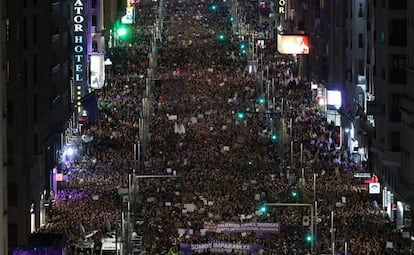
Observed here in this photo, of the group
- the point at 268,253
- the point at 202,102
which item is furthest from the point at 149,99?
the point at 268,253

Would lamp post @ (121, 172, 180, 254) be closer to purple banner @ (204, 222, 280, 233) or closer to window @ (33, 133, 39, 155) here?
purple banner @ (204, 222, 280, 233)

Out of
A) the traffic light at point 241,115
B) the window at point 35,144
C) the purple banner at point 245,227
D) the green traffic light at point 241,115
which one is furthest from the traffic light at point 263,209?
the green traffic light at point 241,115

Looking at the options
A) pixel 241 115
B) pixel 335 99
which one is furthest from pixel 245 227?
pixel 241 115

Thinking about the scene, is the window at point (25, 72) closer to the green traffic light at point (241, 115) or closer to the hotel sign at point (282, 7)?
the green traffic light at point (241, 115)

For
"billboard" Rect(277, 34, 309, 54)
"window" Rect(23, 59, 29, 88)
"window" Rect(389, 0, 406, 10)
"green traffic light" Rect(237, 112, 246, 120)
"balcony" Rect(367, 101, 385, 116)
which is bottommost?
"green traffic light" Rect(237, 112, 246, 120)

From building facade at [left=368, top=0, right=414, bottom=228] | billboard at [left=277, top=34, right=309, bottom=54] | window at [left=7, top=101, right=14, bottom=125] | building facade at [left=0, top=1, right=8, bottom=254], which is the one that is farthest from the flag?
building facade at [left=0, top=1, right=8, bottom=254]

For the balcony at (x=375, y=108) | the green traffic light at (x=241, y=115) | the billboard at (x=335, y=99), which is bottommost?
the green traffic light at (x=241, y=115)
